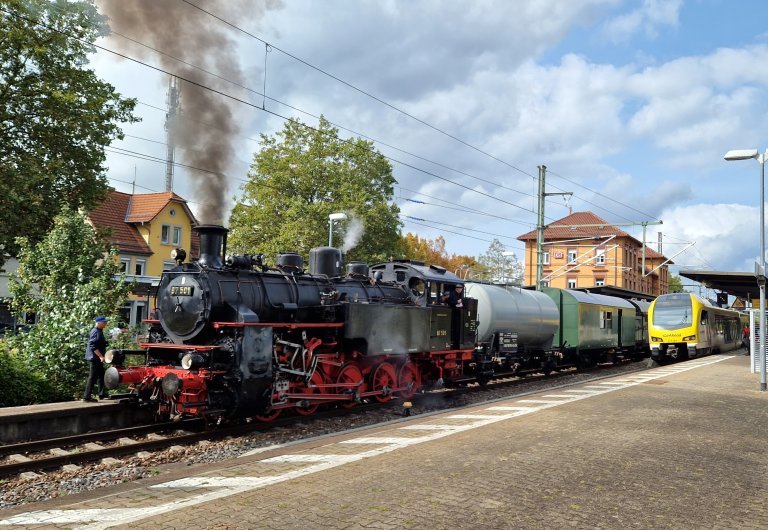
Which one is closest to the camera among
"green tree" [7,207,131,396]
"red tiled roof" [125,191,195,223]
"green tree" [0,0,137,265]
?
"green tree" [7,207,131,396]

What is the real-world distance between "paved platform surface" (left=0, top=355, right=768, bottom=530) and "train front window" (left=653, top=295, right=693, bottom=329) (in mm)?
17592

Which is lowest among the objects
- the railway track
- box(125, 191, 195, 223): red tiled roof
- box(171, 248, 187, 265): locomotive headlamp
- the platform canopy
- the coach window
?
the railway track

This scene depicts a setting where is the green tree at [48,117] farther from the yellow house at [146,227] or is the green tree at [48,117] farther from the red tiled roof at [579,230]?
the red tiled roof at [579,230]

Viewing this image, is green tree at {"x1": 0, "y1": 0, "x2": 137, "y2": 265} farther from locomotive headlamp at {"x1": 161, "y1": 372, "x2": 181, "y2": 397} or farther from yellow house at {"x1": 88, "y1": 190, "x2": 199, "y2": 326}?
yellow house at {"x1": 88, "y1": 190, "x2": 199, "y2": 326}

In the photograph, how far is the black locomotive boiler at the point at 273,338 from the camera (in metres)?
9.72

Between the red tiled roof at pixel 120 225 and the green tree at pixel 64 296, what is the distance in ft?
74.8

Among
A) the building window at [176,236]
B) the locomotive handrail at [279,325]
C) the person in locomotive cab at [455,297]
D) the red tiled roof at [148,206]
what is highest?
the red tiled roof at [148,206]

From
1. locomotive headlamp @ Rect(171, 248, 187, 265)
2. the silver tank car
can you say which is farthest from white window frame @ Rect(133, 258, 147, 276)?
locomotive headlamp @ Rect(171, 248, 187, 265)

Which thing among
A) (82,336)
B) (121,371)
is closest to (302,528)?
(121,371)

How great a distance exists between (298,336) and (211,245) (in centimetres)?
230

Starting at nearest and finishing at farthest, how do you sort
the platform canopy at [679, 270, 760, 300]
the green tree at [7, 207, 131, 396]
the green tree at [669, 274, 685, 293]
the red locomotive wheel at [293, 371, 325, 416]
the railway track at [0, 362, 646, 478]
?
1. the railway track at [0, 362, 646, 478]
2. the red locomotive wheel at [293, 371, 325, 416]
3. the green tree at [7, 207, 131, 396]
4. the platform canopy at [679, 270, 760, 300]
5. the green tree at [669, 274, 685, 293]

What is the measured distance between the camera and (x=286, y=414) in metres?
11.8

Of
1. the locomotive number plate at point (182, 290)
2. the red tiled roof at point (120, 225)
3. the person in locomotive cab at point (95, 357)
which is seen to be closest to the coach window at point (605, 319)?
the locomotive number plate at point (182, 290)

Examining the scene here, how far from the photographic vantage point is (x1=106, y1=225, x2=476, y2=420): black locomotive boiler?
9719 millimetres
